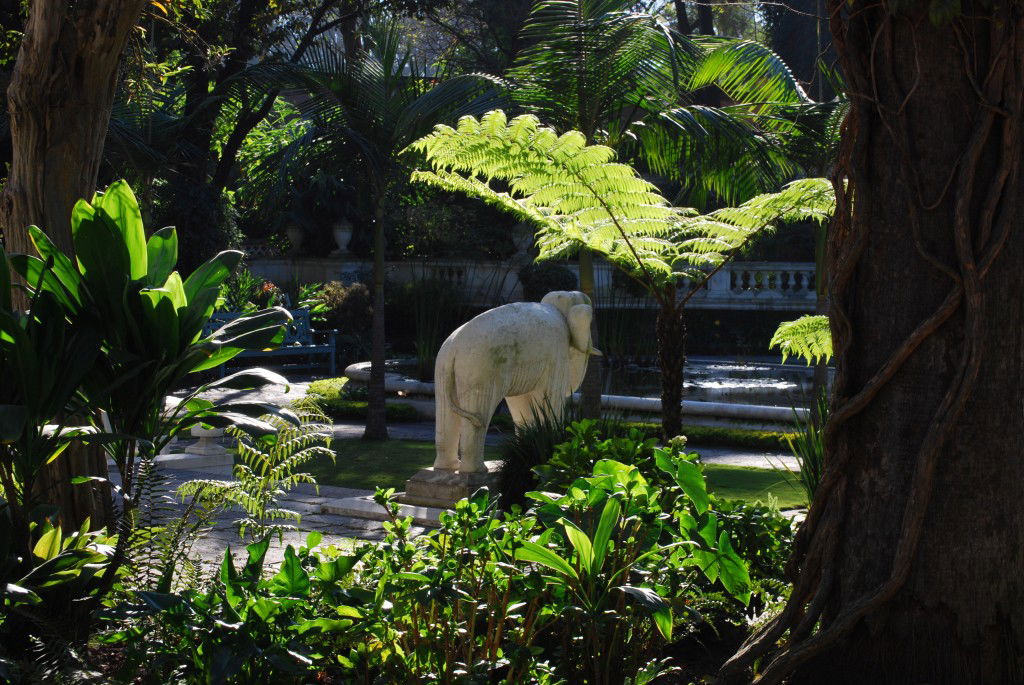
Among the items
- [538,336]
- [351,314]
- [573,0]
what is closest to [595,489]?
[538,336]

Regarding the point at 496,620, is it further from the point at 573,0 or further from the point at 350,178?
the point at 350,178

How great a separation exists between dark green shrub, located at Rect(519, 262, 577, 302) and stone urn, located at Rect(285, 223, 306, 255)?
7.57 metres

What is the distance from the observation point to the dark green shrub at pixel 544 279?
22.4 metres

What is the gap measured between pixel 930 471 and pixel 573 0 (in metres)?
7.61

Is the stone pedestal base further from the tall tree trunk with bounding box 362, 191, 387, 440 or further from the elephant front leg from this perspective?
the tall tree trunk with bounding box 362, 191, 387, 440

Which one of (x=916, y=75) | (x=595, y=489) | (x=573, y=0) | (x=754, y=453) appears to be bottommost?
(x=754, y=453)

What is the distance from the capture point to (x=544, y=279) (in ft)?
73.7

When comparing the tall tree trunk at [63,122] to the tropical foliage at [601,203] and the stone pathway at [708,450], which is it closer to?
the tropical foliage at [601,203]

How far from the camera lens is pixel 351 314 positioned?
2123 centimetres

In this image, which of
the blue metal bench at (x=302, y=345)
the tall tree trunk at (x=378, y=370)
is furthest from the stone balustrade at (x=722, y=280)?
the tall tree trunk at (x=378, y=370)

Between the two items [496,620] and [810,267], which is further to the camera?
[810,267]

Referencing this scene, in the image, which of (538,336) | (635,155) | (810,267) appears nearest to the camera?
(538,336)

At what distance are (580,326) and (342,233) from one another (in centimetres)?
2015

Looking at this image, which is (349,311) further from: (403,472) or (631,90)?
(631,90)
